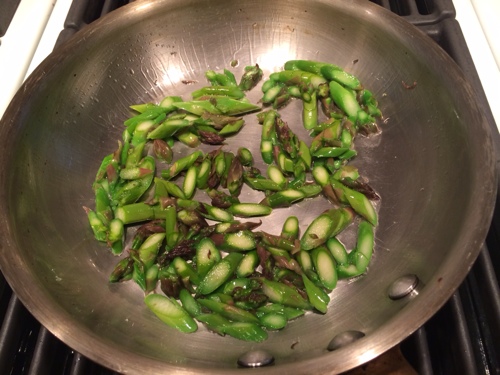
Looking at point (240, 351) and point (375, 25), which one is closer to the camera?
point (240, 351)

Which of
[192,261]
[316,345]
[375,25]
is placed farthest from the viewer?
[375,25]

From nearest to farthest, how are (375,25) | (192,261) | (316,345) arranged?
(316,345)
(192,261)
(375,25)

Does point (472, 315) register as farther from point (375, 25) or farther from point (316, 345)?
point (375, 25)

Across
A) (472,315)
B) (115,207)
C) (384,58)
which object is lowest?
(472,315)

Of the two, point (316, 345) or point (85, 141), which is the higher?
point (85, 141)

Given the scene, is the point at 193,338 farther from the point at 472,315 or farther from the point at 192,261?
the point at 472,315

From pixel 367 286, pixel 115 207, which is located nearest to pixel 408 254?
pixel 367 286
